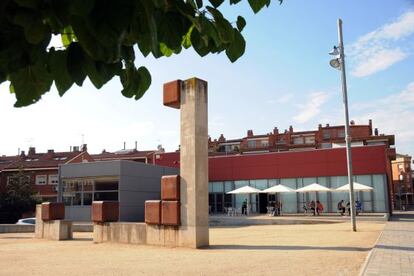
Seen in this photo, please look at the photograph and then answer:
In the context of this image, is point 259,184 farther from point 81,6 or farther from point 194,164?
point 81,6

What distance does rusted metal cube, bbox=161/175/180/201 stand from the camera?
54.5 ft

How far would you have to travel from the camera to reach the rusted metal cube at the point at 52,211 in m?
23.2

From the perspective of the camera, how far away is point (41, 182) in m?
65.2

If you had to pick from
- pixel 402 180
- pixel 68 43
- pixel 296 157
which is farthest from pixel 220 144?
pixel 68 43

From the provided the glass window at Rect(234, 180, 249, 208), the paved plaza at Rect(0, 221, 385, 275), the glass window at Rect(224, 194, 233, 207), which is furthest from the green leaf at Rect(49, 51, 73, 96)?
the glass window at Rect(224, 194, 233, 207)

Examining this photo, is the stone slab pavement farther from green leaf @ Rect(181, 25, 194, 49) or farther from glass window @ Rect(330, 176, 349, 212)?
glass window @ Rect(330, 176, 349, 212)

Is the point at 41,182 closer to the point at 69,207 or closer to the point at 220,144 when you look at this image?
the point at 69,207

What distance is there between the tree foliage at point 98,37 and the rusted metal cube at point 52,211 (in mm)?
22299

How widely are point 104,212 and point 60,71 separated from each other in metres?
18.0

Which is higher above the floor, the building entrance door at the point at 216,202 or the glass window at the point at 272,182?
the glass window at the point at 272,182

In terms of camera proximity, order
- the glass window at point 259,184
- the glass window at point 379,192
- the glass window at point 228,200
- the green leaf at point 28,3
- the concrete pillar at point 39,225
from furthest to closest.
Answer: the glass window at point 228,200 → the glass window at point 259,184 → the glass window at point 379,192 → the concrete pillar at point 39,225 → the green leaf at point 28,3

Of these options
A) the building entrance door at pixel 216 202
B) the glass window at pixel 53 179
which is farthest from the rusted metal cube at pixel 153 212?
the glass window at pixel 53 179

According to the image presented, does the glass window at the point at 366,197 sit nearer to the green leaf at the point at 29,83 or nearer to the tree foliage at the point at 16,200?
the tree foliage at the point at 16,200

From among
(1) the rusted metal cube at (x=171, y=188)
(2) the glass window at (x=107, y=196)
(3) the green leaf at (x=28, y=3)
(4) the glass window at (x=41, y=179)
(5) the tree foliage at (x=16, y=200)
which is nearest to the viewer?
(3) the green leaf at (x=28, y=3)
